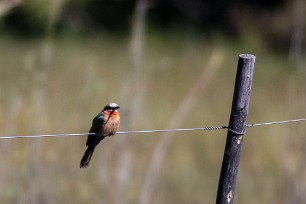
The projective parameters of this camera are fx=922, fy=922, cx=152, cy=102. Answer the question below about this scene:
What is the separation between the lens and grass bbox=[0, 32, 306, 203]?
7816 mm

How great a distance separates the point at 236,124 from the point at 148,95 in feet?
22.5

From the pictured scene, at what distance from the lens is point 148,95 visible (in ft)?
38.3

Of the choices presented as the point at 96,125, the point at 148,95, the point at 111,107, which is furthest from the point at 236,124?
the point at 148,95

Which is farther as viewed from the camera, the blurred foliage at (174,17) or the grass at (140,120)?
the blurred foliage at (174,17)

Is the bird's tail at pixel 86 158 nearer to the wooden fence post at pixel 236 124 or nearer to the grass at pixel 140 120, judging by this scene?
the wooden fence post at pixel 236 124

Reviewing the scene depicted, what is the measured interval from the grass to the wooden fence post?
2227 millimetres

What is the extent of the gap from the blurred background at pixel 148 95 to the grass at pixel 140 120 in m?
0.02

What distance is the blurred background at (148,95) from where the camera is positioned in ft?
25.4

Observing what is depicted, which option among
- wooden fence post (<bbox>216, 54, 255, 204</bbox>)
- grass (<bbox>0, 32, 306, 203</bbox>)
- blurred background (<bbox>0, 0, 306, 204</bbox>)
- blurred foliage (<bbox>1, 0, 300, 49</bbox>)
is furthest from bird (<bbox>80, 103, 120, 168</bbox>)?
blurred foliage (<bbox>1, 0, 300, 49</bbox>)

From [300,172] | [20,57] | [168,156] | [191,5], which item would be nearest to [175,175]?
[168,156]

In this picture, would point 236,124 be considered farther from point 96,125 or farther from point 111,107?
point 96,125

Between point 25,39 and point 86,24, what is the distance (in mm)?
1177

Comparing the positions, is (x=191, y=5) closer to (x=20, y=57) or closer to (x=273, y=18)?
(x=273, y=18)

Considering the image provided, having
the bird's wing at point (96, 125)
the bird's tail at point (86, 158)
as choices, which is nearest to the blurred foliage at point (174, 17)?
the bird's wing at point (96, 125)
